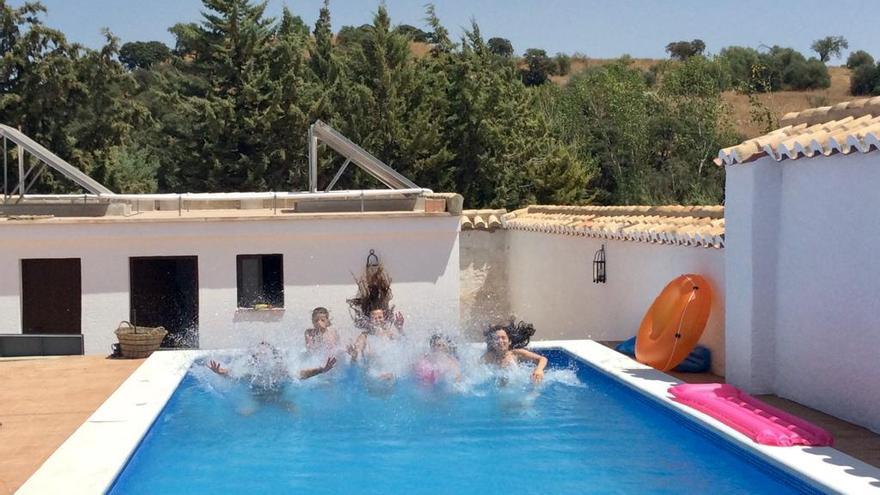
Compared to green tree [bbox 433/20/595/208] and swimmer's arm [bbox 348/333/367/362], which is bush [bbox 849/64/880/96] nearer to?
green tree [bbox 433/20/595/208]

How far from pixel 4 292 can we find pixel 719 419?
12.0 m

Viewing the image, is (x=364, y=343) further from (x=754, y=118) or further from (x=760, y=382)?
(x=754, y=118)

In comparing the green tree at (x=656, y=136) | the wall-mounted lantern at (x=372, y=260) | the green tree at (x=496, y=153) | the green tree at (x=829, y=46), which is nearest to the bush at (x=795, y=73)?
the green tree at (x=829, y=46)

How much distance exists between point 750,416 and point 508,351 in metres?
4.00

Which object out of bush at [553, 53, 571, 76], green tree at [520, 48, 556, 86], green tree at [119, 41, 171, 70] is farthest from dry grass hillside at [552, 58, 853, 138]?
green tree at [119, 41, 171, 70]

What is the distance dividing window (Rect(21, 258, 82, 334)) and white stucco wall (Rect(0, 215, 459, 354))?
11.5 ft

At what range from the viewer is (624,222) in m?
15.4

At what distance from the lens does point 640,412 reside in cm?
982

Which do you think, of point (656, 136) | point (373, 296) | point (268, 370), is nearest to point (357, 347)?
point (268, 370)

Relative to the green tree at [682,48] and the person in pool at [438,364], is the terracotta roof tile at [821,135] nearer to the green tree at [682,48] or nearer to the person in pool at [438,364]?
the person in pool at [438,364]

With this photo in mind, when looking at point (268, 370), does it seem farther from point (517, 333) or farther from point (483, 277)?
point (483, 277)

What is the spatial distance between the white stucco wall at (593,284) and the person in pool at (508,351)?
6.98 feet

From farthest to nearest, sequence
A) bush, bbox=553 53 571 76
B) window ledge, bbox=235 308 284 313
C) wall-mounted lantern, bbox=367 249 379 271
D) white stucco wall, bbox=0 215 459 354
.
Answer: bush, bbox=553 53 571 76 → wall-mounted lantern, bbox=367 249 379 271 → window ledge, bbox=235 308 284 313 → white stucco wall, bbox=0 215 459 354

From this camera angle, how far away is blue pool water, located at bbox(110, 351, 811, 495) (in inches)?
300
